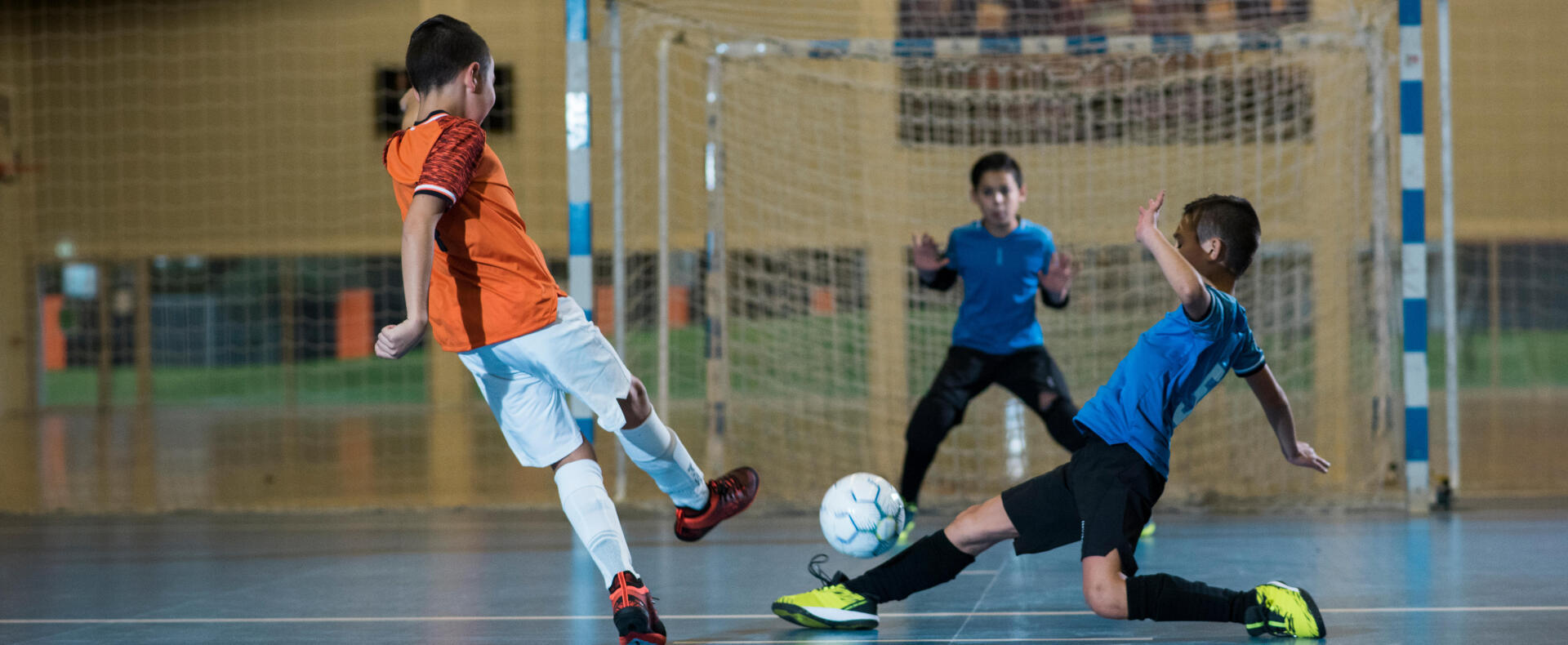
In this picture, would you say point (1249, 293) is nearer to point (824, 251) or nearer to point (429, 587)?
point (824, 251)

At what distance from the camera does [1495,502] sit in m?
5.39

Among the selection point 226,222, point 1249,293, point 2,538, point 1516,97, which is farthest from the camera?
point 226,222

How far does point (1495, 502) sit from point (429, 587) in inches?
170

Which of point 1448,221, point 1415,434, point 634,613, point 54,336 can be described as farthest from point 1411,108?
point 54,336

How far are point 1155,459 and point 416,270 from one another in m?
1.60

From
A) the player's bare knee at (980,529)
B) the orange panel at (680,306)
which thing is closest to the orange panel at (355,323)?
the orange panel at (680,306)

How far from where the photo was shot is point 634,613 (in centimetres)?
273

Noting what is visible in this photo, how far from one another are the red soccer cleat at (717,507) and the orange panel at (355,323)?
1505 cm

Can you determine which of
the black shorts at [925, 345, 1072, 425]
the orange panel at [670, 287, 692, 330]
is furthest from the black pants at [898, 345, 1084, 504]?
the orange panel at [670, 287, 692, 330]

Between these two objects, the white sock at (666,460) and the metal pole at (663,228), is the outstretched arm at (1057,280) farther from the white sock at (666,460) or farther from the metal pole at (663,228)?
the metal pole at (663,228)

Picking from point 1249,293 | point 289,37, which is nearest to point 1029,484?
point 1249,293

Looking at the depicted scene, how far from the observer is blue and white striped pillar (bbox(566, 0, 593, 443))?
502 centimetres

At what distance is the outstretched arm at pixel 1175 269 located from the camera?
8.24ft

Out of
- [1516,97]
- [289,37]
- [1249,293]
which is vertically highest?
[289,37]
